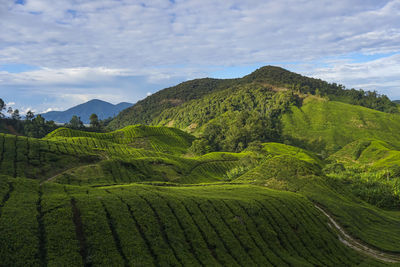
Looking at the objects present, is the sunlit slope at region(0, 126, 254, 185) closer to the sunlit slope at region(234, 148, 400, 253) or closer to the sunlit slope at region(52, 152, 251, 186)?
the sunlit slope at region(52, 152, 251, 186)

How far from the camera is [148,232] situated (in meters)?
29.0

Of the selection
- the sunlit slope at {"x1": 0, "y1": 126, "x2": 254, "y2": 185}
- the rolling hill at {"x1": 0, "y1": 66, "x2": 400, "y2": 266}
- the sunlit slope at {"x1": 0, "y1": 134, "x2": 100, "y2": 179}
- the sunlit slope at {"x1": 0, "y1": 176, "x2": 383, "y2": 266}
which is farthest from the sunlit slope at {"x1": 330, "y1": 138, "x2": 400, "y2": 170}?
the sunlit slope at {"x1": 0, "y1": 134, "x2": 100, "y2": 179}

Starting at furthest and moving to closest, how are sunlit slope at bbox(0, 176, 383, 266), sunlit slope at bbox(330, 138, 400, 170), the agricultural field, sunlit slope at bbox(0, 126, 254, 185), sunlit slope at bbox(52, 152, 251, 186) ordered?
1. sunlit slope at bbox(330, 138, 400, 170)
2. sunlit slope at bbox(52, 152, 251, 186)
3. sunlit slope at bbox(0, 126, 254, 185)
4. the agricultural field
5. sunlit slope at bbox(0, 176, 383, 266)

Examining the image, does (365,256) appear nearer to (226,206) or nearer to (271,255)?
(271,255)

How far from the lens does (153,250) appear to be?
87.7 ft

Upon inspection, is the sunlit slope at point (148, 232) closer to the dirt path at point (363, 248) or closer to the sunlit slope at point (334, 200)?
the dirt path at point (363, 248)

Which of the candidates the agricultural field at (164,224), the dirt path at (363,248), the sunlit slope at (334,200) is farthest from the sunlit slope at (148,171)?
the dirt path at (363,248)

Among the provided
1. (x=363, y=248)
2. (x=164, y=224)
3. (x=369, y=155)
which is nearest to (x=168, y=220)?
(x=164, y=224)

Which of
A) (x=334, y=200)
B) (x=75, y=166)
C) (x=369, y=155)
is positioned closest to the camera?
(x=334, y=200)

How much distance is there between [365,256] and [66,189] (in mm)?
53813

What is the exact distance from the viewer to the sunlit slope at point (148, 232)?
74.4 feet

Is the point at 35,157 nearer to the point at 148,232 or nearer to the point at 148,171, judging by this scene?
the point at 148,171

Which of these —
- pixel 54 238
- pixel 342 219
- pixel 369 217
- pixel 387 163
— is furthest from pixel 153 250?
pixel 387 163

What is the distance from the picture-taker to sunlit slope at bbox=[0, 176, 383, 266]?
2267cm
